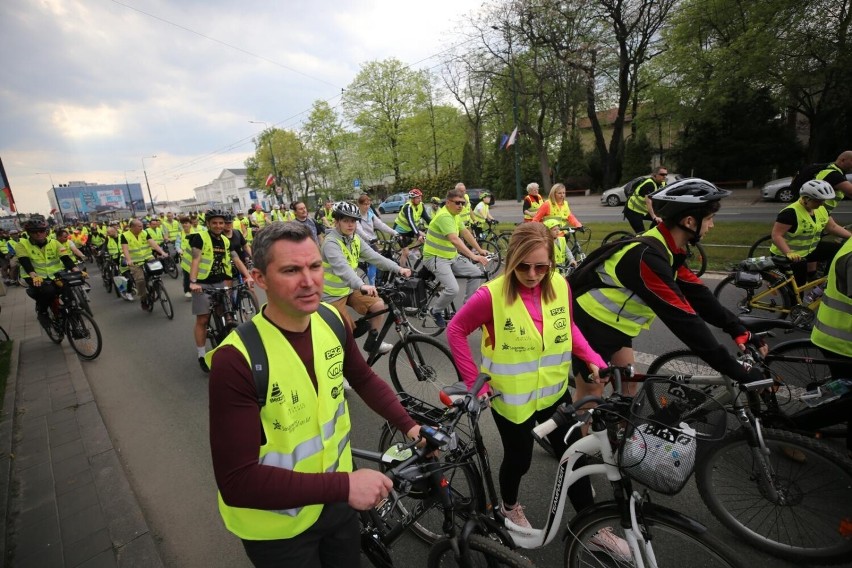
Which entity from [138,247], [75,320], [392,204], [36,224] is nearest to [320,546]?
[75,320]

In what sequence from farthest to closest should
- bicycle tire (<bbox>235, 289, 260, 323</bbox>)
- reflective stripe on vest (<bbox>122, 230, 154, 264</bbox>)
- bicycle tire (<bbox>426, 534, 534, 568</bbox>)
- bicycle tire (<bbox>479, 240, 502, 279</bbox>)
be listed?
bicycle tire (<bbox>479, 240, 502, 279</bbox>) < reflective stripe on vest (<bbox>122, 230, 154, 264</bbox>) < bicycle tire (<bbox>235, 289, 260, 323</bbox>) < bicycle tire (<bbox>426, 534, 534, 568</bbox>)

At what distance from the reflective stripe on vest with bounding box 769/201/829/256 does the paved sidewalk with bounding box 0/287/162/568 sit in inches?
276

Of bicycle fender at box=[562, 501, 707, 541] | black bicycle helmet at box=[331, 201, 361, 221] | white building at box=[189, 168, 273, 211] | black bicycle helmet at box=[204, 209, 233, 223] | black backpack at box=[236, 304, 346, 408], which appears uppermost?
white building at box=[189, 168, 273, 211]

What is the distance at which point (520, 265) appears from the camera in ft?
7.27

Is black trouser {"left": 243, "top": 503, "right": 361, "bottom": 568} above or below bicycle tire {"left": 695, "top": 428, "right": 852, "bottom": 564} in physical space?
above

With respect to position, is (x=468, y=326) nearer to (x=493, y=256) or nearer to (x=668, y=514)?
(x=668, y=514)

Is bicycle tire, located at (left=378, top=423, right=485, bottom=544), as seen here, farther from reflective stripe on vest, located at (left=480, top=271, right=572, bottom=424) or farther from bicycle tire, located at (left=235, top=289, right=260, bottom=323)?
bicycle tire, located at (left=235, top=289, right=260, bottom=323)

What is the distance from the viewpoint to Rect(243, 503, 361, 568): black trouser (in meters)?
1.55

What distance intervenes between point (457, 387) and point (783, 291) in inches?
217

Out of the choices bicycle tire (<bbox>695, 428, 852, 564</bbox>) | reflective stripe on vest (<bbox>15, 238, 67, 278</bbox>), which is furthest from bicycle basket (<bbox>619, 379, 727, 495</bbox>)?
reflective stripe on vest (<bbox>15, 238, 67, 278</bbox>)

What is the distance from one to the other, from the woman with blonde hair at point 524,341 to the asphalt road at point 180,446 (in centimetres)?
89

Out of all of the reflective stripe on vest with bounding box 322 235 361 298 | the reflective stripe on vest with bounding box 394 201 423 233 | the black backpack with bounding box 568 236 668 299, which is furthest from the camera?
the reflective stripe on vest with bounding box 394 201 423 233

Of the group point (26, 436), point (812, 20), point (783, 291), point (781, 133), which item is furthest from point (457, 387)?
point (781, 133)

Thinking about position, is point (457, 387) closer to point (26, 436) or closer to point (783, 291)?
point (26, 436)
